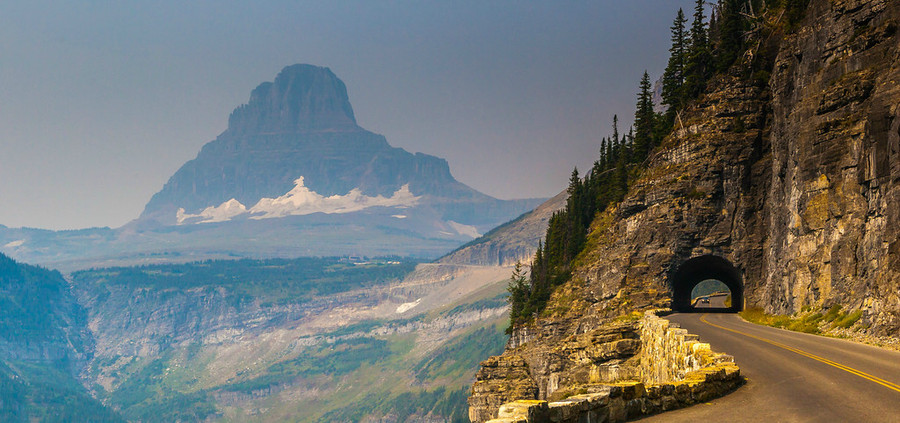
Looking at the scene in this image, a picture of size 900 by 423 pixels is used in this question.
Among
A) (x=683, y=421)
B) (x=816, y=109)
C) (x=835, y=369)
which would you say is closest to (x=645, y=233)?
(x=816, y=109)

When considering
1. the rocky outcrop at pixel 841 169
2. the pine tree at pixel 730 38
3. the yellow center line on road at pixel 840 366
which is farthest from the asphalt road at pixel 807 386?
the pine tree at pixel 730 38

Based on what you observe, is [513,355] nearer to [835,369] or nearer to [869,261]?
[869,261]

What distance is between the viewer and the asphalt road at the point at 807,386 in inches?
711

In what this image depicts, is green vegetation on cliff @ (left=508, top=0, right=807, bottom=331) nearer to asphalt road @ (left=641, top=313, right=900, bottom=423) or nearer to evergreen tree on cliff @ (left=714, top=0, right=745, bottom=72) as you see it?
evergreen tree on cliff @ (left=714, top=0, right=745, bottom=72)

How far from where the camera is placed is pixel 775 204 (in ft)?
208

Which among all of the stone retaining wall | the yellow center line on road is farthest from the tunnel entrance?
the stone retaining wall

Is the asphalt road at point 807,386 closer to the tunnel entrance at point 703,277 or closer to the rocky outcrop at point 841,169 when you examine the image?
the rocky outcrop at point 841,169

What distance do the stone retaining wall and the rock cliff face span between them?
15825mm

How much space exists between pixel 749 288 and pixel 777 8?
30.3 metres

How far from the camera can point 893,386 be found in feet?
71.8

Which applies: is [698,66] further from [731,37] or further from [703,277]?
[703,277]

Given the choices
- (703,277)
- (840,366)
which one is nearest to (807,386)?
(840,366)

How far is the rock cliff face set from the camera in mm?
43500

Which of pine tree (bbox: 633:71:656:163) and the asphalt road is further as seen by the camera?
pine tree (bbox: 633:71:656:163)
